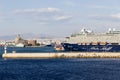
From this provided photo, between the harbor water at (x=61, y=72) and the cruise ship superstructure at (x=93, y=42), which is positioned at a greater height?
the cruise ship superstructure at (x=93, y=42)

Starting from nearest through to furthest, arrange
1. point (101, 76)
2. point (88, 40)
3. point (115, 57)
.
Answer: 1. point (101, 76)
2. point (115, 57)
3. point (88, 40)

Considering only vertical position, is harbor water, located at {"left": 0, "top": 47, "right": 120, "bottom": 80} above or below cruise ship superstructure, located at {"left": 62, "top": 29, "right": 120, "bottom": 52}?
below

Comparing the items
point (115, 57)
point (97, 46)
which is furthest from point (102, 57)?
point (97, 46)

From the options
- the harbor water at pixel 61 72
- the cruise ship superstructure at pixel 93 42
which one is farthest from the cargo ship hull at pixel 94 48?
the harbor water at pixel 61 72

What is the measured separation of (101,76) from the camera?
1702 inches

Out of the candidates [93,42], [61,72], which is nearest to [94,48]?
[93,42]

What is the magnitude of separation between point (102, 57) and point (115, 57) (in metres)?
2.44

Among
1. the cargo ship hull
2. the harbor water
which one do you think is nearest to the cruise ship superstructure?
the cargo ship hull

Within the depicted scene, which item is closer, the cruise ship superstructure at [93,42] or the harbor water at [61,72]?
the harbor water at [61,72]

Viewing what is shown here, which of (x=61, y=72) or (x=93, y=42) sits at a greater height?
(x=93, y=42)

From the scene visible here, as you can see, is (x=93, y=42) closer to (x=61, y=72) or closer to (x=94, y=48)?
(x=94, y=48)

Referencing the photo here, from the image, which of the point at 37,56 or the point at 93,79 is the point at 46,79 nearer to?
the point at 93,79

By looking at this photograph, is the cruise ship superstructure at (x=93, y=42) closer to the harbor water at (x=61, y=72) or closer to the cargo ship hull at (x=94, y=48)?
the cargo ship hull at (x=94, y=48)

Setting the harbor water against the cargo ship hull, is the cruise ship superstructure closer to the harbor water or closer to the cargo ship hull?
the cargo ship hull
